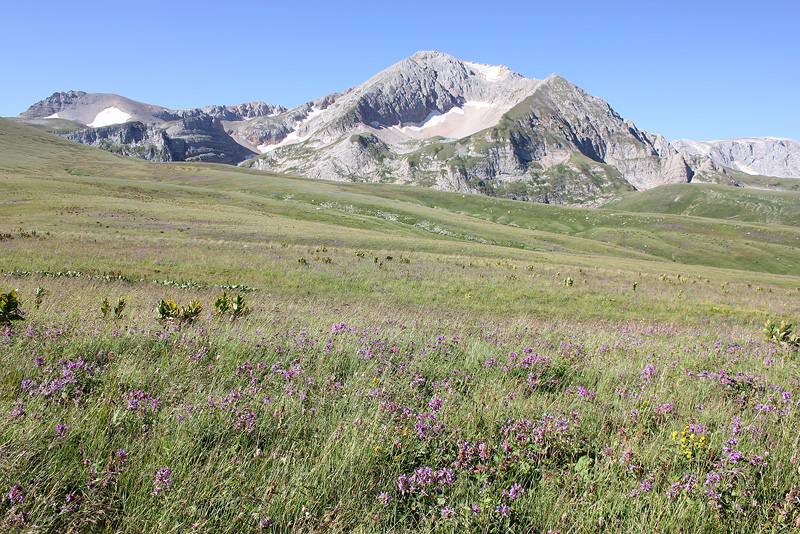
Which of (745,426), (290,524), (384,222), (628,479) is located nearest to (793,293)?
(745,426)

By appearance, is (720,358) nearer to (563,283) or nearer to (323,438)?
(323,438)

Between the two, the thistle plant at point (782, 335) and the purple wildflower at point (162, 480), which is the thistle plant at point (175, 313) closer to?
the purple wildflower at point (162, 480)

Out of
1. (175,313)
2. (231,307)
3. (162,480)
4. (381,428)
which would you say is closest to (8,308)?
(175,313)

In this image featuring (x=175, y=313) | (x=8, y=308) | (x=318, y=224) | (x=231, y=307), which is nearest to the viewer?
(x=8, y=308)

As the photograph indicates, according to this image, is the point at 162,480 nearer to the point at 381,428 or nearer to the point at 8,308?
the point at 381,428

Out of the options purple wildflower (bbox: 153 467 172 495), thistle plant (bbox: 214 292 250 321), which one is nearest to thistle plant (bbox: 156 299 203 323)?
thistle plant (bbox: 214 292 250 321)

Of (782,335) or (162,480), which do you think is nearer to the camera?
(162,480)

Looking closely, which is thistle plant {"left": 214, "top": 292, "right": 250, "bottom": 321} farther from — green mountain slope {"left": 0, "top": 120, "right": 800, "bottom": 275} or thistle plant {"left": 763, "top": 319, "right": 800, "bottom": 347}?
green mountain slope {"left": 0, "top": 120, "right": 800, "bottom": 275}

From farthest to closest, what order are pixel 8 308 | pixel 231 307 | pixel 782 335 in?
pixel 231 307
pixel 782 335
pixel 8 308

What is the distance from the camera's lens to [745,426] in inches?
191

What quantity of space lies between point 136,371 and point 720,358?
11.2 metres

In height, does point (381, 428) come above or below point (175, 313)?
above

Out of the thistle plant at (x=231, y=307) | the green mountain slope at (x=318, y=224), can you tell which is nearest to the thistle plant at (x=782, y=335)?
the thistle plant at (x=231, y=307)

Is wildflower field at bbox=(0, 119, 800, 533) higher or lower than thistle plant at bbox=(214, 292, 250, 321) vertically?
higher
